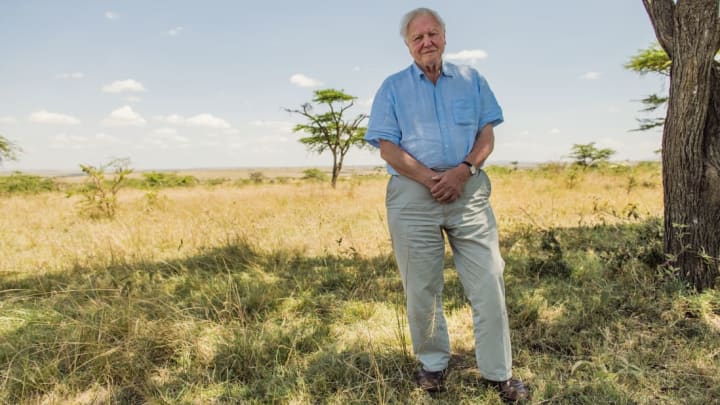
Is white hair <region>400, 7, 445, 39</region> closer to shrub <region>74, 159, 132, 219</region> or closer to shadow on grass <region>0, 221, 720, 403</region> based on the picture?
shadow on grass <region>0, 221, 720, 403</region>

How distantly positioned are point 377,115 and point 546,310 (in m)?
1.88

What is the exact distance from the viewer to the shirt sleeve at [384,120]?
2037 mm

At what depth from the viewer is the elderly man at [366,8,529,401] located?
76.8 inches

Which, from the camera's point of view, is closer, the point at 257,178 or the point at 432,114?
the point at 432,114

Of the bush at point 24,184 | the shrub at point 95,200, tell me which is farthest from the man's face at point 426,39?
the bush at point 24,184

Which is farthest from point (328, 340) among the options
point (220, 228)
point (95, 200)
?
point (95, 200)

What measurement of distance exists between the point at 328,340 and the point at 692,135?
2.71m

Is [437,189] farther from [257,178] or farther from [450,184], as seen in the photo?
[257,178]

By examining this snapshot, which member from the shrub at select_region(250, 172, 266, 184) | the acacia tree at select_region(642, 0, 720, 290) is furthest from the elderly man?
the shrub at select_region(250, 172, 266, 184)

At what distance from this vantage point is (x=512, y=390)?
194 centimetres

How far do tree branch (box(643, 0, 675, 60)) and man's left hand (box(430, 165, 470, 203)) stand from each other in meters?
2.06

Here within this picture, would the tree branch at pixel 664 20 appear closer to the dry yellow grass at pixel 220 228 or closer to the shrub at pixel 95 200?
the dry yellow grass at pixel 220 228

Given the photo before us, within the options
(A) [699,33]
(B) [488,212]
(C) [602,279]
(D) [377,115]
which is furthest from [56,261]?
(A) [699,33]

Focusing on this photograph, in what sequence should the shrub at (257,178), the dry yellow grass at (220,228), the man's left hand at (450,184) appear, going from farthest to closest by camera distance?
the shrub at (257,178) → the dry yellow grass at (220,228) → the man's left hand at (450,184)
